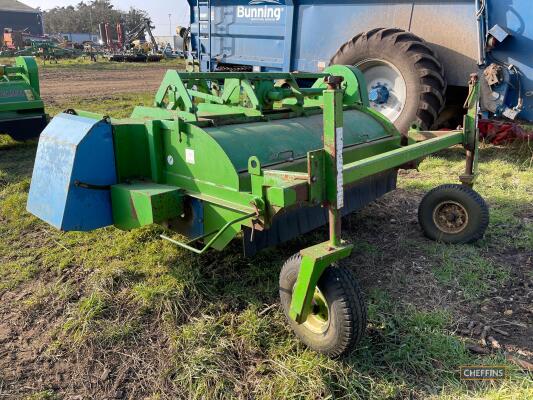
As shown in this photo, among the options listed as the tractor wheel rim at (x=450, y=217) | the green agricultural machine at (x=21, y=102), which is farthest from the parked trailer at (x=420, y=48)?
the green agricultural machine at (x=21, y=102)

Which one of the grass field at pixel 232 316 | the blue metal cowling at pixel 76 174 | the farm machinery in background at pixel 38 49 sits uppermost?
the farm machinery in background at pixel 38 49

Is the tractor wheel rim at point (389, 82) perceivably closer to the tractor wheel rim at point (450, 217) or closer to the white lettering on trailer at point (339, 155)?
the tractor wheel rim at point (450, 217)

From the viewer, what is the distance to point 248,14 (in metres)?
7.95

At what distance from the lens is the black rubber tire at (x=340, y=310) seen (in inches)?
87.5

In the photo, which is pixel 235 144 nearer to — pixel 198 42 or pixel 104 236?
pixel 104 236

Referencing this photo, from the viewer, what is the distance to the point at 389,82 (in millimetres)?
6062

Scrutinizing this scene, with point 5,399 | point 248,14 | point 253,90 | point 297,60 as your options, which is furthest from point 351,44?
point 5,399

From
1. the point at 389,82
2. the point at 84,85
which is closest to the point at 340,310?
the point at 389,82

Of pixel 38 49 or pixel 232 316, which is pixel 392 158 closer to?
pixel 232 316

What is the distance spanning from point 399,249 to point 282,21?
5.04 meters

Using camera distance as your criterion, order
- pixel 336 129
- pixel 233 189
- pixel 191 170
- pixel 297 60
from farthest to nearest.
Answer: pixel 297 60
pixel 191 170
pixel 233 189
pixel 336 129

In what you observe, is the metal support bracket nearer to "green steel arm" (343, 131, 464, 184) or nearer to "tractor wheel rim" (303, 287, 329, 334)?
"tractor wheel rim" (303, 287, 329, 334)

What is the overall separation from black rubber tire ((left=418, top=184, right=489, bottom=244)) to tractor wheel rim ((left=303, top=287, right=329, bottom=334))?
163 centimetres

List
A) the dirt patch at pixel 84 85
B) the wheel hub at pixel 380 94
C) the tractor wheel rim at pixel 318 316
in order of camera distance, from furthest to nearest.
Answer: the dirt patch at pixel 84 85 < the wheel hub at pixel 380 94 < the tractor wheel rim at pixel 318 316
